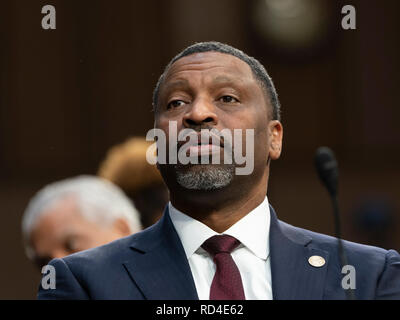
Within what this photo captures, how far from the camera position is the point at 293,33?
9320 millimetres

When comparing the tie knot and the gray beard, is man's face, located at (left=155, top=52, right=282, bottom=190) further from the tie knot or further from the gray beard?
the tie knot

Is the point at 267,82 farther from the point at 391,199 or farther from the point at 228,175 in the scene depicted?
the point at 391,199

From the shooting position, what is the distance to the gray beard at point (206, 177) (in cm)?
243

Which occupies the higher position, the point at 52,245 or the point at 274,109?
the point at 274,109

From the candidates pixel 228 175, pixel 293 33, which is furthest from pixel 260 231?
pixel 293 33

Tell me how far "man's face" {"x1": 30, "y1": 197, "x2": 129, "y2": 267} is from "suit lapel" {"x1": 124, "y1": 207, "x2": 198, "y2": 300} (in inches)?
39.4

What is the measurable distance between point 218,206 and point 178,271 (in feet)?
0.75

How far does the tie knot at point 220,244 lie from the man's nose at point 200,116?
1.00ft

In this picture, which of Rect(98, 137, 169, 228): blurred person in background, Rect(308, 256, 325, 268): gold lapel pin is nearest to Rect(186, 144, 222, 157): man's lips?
Rect(308, 256, 325, 268): gold lapel pin

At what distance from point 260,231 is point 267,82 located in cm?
46

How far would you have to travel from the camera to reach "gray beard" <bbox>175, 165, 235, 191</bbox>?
7.97 feet

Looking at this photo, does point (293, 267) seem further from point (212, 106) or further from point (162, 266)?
point (212, 106)

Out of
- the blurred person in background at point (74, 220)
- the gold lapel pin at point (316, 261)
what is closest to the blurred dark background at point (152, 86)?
the blurred person in background at point (74, 220)

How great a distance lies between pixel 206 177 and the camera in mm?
2432
